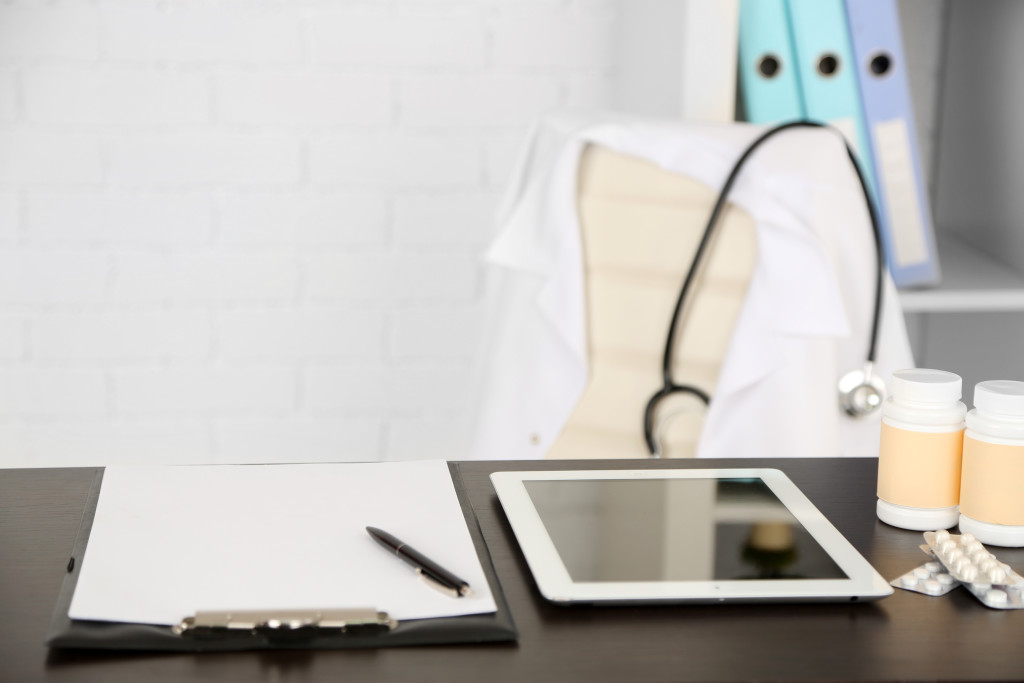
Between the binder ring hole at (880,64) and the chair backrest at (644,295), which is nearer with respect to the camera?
the chair backrest at (644,295)

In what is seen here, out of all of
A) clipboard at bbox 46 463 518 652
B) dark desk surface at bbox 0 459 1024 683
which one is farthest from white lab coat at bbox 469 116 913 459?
clipboard at bbox 46 463 518 652

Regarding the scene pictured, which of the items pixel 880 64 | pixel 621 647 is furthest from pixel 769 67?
pixel 621 647

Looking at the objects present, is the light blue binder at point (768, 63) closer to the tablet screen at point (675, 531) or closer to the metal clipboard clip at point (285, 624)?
the tablet screen at point (675, 531)

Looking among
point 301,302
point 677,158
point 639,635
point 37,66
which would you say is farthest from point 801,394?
point 37,66

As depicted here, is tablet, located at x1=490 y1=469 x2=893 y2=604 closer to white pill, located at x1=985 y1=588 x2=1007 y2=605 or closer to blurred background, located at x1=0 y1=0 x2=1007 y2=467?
white pill, located at x1=985 y1=588 x2=1007 y2=605

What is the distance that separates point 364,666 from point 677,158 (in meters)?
0.78

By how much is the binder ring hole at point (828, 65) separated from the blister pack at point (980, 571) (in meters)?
0.84

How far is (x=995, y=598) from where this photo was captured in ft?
1.60

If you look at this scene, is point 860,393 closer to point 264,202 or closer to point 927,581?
point 927,581

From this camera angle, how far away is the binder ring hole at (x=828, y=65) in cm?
126

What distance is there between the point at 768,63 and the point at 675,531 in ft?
2.83

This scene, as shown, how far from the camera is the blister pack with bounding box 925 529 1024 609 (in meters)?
0.49

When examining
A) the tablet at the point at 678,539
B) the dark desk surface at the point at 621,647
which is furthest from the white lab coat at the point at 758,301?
the dark desk surface at the point at 621,647

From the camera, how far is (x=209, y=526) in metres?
0.55
